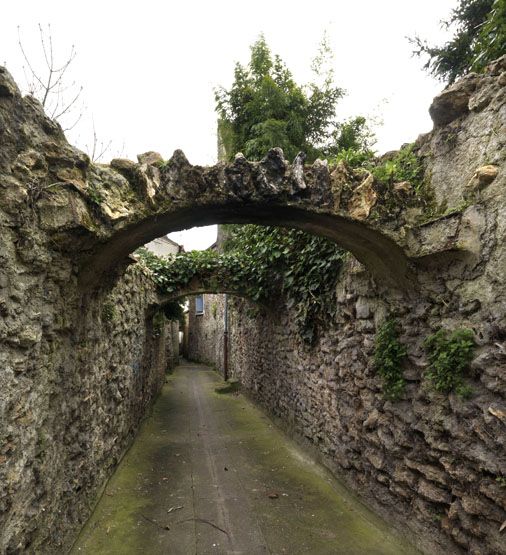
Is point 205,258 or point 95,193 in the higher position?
point 205,258

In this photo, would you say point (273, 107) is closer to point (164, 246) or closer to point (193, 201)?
point (193, 201)

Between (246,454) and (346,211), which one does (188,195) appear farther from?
(246,454)

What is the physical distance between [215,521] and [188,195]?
3089 mm

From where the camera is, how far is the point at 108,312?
4621 mm

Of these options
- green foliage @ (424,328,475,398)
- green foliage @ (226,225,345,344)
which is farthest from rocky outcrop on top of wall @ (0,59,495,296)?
green foliage @ (226,225,345,344)

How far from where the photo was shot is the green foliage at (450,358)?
9.28 feet

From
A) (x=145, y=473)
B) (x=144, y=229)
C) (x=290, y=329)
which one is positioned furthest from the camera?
(x=290, y=329)

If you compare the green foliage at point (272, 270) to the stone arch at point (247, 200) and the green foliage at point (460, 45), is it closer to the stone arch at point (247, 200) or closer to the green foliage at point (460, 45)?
the stone arch at point (247, 200)

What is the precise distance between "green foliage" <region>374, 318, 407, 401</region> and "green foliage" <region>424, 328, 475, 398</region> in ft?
1.24

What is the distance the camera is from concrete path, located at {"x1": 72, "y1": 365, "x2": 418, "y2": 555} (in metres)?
3.51

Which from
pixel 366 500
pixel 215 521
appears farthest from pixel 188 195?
pixel 366 500

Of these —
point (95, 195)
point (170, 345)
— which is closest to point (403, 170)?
point (95, 195)

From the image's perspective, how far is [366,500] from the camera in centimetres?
412

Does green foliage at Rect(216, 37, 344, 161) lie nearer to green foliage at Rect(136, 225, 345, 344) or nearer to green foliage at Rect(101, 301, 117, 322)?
green foliage at Rect(136, 225, 345, 344)
